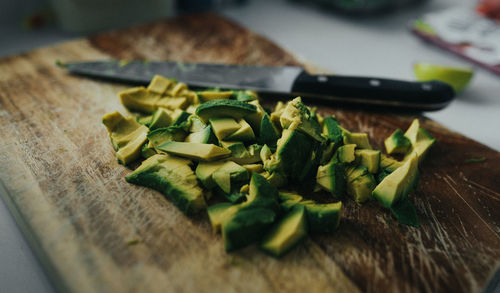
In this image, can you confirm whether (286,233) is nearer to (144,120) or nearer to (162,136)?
(162,136)

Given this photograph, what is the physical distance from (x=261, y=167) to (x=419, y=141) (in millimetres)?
606

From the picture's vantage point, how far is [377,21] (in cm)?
280

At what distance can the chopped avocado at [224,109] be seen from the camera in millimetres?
1245

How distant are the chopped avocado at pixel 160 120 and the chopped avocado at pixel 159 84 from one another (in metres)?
0.14

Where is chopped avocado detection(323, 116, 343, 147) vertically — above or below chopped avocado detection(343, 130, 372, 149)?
above

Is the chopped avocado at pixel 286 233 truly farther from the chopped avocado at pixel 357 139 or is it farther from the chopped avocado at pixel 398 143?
the chopped avocado at pixel 398 143

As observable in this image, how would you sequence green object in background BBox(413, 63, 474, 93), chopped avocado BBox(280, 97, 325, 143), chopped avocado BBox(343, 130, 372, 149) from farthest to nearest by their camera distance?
green object in background BBox(413, 63, 474, 93) < chopped avocado BBox(343, 130, 372, 149) < chopped avocado BBox(280, 97, 325, 143)

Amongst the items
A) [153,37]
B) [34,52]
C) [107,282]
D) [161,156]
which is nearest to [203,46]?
[153,37]

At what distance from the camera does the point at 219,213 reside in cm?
106

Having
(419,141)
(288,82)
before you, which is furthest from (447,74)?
(288,82)

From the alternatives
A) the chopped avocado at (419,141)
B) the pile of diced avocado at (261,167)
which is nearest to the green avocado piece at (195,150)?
the pile of diced avocado at (261,167)

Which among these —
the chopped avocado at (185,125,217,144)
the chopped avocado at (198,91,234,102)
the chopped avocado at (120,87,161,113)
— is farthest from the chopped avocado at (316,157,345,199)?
the chopped avocado at (120,87,161,113)

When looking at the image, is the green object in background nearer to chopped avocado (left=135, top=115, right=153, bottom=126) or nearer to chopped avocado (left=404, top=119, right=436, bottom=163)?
chopped avocado (left=404, top=119, right=436, bottom=163)

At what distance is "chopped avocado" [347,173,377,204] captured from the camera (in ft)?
3.85
